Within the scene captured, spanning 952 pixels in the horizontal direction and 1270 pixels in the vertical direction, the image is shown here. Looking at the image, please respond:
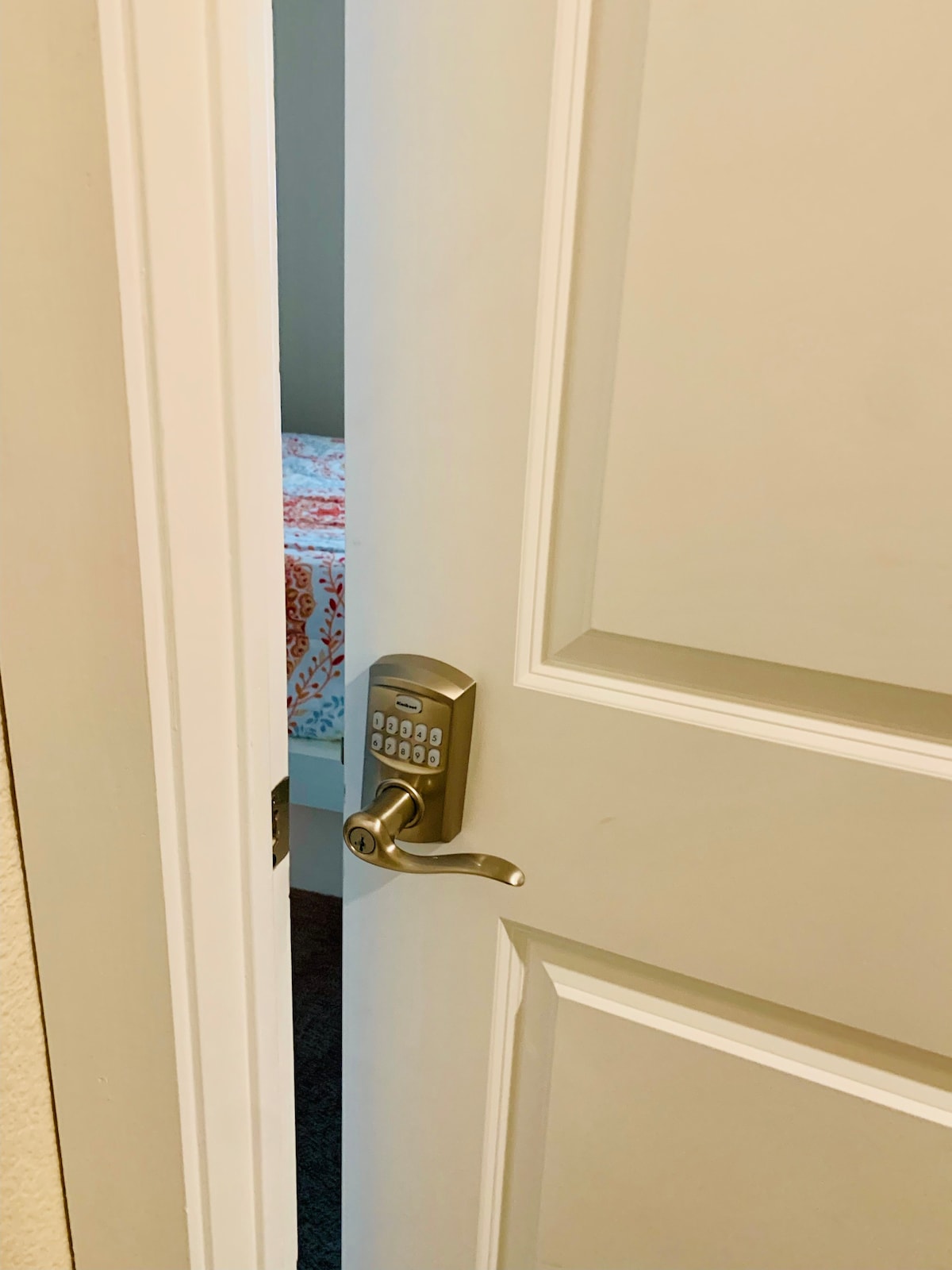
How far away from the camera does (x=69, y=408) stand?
41 cm

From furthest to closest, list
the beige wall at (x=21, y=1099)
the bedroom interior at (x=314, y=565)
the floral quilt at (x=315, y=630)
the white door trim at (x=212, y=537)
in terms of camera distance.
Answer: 1. the floral quilt at (x=315, y=630)
2. the bedroom interior at (x=314, y=565)
3. the beige wall at (x=21, y=1099)
4. the white door trim at (x=212, y=537)

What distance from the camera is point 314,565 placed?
5.67 feet

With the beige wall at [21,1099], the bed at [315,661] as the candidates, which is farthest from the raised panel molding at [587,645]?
the bed at [315,661]

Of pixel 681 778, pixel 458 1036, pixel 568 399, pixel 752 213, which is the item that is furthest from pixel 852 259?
pixel 458 1036

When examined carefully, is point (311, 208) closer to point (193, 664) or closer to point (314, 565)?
point (314, 565)

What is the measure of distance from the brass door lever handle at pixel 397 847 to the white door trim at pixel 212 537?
58 millimetres

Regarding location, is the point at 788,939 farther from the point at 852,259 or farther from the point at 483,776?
the point at 852,259

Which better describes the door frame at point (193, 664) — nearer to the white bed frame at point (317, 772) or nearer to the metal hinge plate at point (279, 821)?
the metal hinge plate at point (279, 821)

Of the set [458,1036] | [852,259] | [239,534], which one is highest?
[852,259]

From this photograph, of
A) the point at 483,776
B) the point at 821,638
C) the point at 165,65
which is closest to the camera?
the point at 165,65

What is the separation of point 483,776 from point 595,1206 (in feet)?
1.20

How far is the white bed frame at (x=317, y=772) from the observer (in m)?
1.79

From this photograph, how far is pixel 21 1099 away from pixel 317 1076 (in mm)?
1128

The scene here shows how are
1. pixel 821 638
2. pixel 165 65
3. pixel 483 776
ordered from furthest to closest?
pixel 483 776 < pixel 821 638 < pixel 165 65
